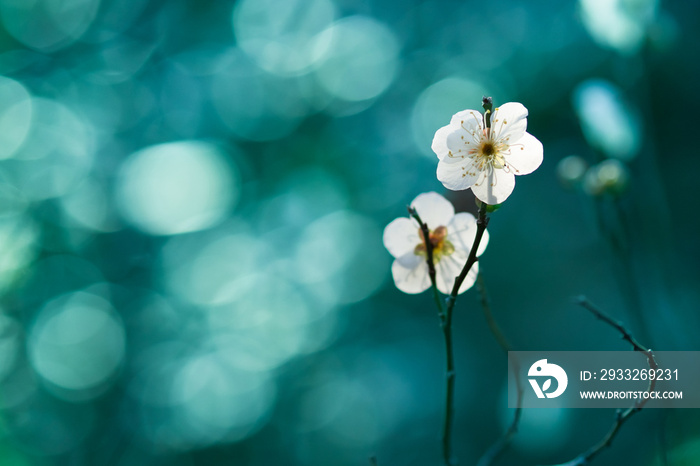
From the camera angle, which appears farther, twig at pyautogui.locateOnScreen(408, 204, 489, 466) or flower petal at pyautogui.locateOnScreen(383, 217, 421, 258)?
flower petal at pyautogui.locateOnScreen(383, 217, 421, 258)

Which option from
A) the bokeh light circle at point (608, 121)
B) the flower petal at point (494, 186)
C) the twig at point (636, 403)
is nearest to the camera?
the twig at point (636, 403)

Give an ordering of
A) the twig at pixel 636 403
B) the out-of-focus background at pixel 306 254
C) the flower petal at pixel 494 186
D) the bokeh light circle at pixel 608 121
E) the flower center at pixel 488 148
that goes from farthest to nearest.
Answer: the out-of-focus background at pixel 306 254 → the bokeh light circle at pixel 608 121 → the flower center at pixel 488 148 → the flower petal at pixel 494 186 → the twig at pixel 636 403

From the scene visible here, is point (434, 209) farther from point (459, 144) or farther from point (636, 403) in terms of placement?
point (636, 403)

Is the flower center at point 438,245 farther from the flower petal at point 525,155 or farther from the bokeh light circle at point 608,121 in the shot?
the bokeh light circle at point 608,121

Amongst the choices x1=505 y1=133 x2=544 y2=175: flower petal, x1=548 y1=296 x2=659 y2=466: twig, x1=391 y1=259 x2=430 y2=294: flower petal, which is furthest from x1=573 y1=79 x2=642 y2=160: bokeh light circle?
x1=548 y1=296 x2=659 y2=466: twig

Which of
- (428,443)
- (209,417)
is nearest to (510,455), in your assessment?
(428,443)

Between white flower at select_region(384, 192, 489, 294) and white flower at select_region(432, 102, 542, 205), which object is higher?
white flower at select_region(432, 102, 542, 205)

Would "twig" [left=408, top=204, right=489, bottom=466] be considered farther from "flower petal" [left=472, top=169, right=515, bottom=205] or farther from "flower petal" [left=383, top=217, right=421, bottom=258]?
"flower petal" [left=383, top=217, right=421, bottom=258]

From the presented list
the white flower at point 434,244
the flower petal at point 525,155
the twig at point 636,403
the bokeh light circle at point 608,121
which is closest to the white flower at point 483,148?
the flower petal at point 525,155
